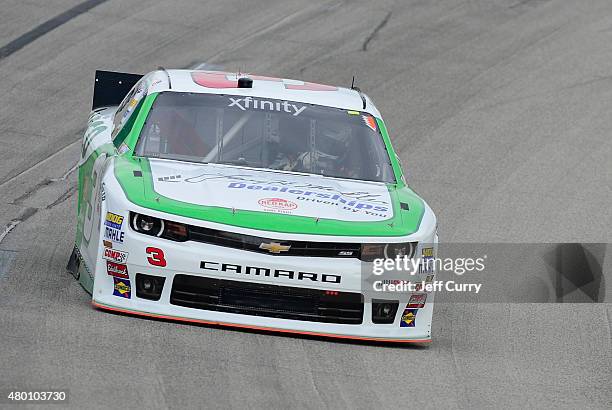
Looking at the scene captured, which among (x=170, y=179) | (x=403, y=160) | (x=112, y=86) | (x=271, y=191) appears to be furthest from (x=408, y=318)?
(x=403, y=160)

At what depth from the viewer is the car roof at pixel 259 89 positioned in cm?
888

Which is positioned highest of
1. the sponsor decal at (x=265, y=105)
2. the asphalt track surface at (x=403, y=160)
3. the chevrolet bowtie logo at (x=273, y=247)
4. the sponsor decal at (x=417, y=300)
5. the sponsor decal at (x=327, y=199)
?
the sponsor decal at (x=265, y=105)

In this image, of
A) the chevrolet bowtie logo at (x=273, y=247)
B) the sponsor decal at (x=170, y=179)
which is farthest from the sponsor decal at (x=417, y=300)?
the sponsor decal at (x=170, y=179)

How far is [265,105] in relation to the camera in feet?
28.7

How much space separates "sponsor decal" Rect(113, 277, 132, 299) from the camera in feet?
23.8

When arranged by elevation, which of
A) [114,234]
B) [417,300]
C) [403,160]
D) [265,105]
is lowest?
[403,160]

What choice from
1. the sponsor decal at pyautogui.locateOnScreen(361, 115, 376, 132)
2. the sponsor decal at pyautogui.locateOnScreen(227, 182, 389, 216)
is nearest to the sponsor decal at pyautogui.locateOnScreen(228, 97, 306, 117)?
the sponsor decal at pyautogui.locateOnScreen(361, 115, 376, 132)

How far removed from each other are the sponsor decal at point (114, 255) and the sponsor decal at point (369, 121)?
2363mm

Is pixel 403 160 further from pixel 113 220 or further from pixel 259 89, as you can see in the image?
pixel 113 220

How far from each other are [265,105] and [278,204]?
147cm

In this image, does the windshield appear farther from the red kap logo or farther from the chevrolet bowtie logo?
the chevrolet bowtie logo

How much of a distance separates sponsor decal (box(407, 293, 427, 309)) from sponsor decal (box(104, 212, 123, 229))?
173cm

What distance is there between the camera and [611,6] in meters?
21.3
